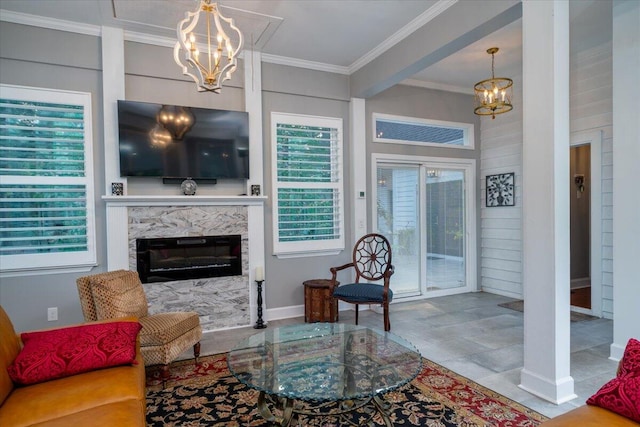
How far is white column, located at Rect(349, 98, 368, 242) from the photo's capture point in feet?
15.9

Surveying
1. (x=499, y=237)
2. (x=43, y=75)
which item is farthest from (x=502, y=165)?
(x=43, y=75)

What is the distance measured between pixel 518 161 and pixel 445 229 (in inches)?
56.1

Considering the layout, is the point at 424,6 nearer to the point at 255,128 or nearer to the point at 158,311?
the point at 255,128

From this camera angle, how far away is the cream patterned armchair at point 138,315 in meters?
2.65

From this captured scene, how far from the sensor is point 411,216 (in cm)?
545

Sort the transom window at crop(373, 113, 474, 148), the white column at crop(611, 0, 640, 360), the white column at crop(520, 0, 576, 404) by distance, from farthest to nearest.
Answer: the transom window at crop(373, 113, 474, 148)
the white column at crop(611, 0, 640, 360)
the white column at crop(520, 0, 576, 404)

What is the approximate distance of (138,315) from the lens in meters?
2.95

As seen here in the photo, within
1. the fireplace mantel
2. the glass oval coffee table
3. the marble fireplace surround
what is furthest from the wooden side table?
the glass oval coffee table

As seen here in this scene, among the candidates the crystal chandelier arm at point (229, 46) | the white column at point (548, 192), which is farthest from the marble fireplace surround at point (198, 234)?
the white column at point (548, 192)

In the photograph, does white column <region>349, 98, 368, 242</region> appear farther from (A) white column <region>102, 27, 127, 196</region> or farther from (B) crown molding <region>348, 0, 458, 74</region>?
(A) white column <region>102, 27, 127, 196</region>

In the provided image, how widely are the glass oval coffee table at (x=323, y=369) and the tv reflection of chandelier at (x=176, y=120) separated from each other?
243 centimetres

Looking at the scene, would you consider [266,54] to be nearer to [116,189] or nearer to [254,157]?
[254,157]

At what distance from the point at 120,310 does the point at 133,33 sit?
9.26ft

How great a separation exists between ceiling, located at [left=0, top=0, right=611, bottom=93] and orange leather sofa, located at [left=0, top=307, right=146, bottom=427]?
279cm
